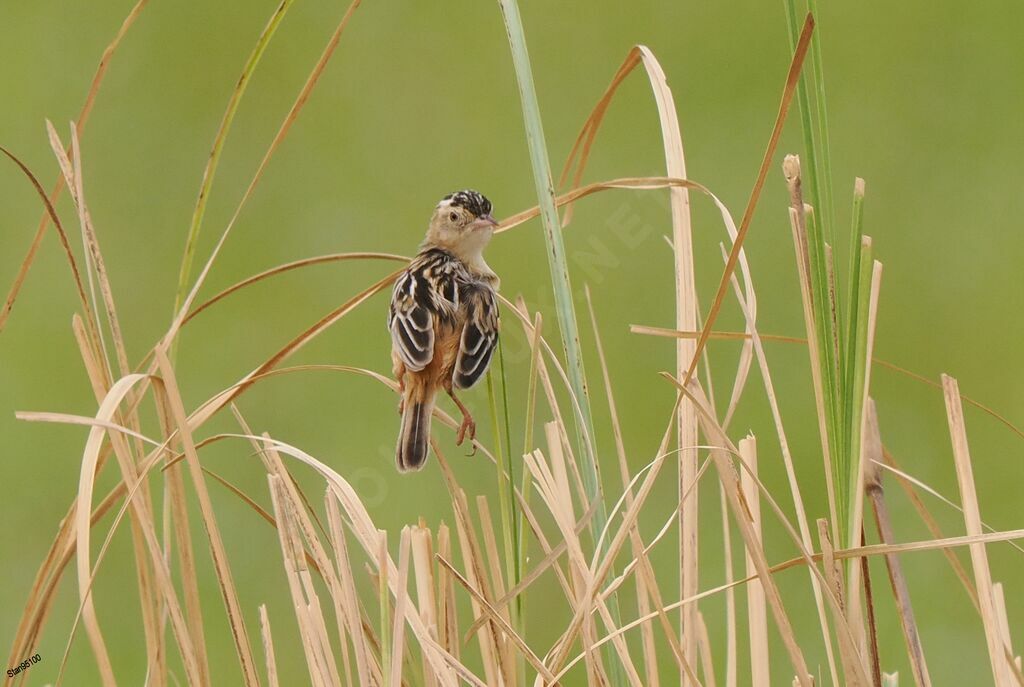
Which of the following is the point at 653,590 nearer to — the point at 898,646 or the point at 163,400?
the point at 163,400

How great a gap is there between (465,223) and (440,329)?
1.54 feet

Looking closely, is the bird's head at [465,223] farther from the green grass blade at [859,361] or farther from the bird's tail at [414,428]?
the green grass blade at [859,361]

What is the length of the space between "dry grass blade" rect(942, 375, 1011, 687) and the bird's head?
5.02 feet

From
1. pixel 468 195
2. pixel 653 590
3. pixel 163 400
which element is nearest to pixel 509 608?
pixel 653 590

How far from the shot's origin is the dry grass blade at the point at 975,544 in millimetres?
1610

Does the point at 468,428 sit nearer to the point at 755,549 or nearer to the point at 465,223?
the point at 465,223

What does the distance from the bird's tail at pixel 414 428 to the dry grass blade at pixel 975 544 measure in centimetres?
106

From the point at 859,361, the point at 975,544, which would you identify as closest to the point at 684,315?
the point at 859,361

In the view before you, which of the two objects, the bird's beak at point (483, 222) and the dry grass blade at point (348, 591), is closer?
the dry grass blade at point (348, 591)

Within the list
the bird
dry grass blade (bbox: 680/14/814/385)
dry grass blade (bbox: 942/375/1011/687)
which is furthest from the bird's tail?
dry grass blade (bbox: 942/375/1011/687)

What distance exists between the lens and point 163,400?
1.90 meters

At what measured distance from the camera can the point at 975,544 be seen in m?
1.61

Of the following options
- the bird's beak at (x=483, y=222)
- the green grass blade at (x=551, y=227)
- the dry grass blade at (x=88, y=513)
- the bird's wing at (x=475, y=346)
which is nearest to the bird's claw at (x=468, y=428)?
the bird's wing at (x=475, y=346)

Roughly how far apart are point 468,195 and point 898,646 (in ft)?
11.0
